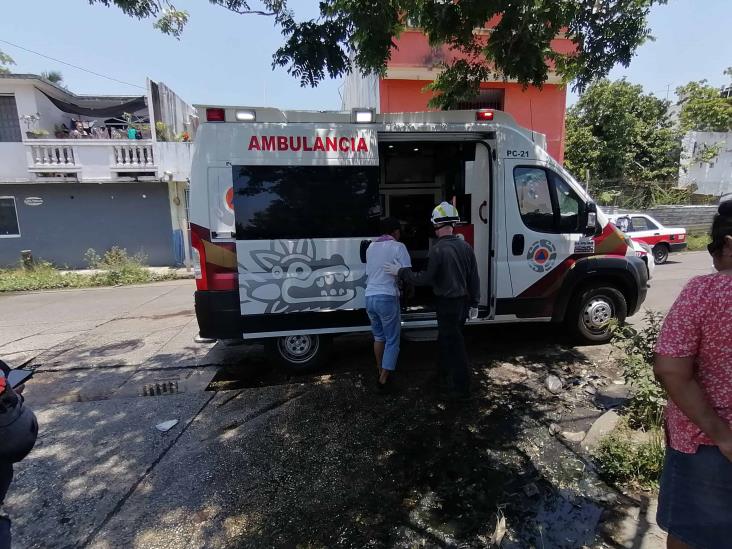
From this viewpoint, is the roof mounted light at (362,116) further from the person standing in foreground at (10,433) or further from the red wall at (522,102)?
the red wall at (522,102)

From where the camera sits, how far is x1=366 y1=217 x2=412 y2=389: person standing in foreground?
399 cm

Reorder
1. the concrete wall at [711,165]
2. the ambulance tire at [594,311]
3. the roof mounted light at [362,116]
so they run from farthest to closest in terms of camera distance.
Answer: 1. the concrete wall at [711,165]
2. the ambulance tire at [594,311]
3. the roof mounted light at [362,116]

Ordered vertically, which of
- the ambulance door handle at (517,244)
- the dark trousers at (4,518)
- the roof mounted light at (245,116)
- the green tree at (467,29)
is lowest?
the dark trousers at (4,518)

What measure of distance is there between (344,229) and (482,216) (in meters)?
1.70

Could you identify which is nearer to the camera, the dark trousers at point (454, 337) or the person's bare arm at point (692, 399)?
the person's bare arm at point (692, 399)

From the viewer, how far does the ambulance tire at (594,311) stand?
5.05 m

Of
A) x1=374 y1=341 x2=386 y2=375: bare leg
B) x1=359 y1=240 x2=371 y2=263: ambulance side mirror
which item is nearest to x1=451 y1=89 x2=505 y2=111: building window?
x1=359 y1=240 x2=371 y2=263: ambulance side mirror

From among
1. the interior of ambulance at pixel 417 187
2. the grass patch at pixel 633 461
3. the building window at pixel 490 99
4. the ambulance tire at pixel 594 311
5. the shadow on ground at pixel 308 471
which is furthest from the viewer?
the building window at pixel 490 99

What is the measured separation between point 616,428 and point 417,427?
60.0 inches

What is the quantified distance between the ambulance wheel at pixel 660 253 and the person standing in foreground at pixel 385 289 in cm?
1104

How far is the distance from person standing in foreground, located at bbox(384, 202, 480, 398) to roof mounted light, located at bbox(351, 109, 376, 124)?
46.0 inches

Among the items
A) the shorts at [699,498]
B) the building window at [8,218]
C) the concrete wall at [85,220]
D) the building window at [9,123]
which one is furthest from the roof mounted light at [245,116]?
the building window at [9,123]

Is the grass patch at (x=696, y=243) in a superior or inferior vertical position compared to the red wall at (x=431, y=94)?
inferior

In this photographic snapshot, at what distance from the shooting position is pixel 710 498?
153 cm
